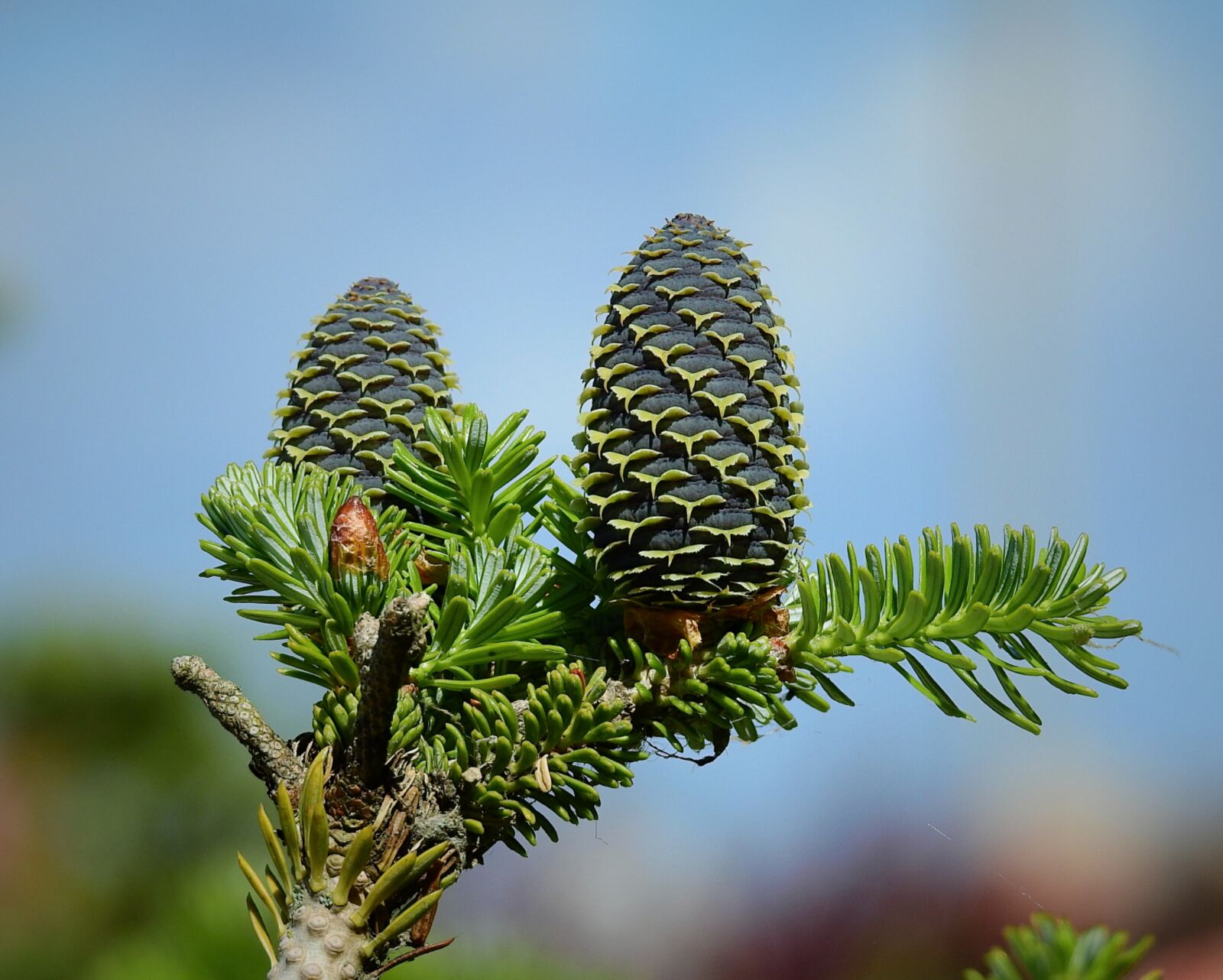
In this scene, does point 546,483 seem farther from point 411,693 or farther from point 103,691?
point 103,691

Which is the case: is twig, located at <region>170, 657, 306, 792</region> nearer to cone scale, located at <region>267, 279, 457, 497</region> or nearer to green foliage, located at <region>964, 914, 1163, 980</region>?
cone scale, located at <region>267, 279, 457, 497</region>

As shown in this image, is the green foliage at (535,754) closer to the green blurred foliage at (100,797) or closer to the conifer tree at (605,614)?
the conifer tree at (605,614)

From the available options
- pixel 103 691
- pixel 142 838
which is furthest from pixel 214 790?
pixel 103 691

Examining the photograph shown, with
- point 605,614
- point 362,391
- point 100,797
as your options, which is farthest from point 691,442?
point 100,797

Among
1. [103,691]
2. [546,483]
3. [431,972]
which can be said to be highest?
[103,691]

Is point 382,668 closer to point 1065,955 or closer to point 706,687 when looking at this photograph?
point 706,687

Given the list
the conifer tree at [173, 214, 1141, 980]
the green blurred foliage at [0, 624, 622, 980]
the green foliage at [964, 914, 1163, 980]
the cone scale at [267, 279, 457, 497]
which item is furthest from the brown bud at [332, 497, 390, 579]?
the green blurred foliage at [0, 624, 622, 980]

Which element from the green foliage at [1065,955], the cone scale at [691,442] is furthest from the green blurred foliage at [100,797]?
the green foliage at [1065,955]
